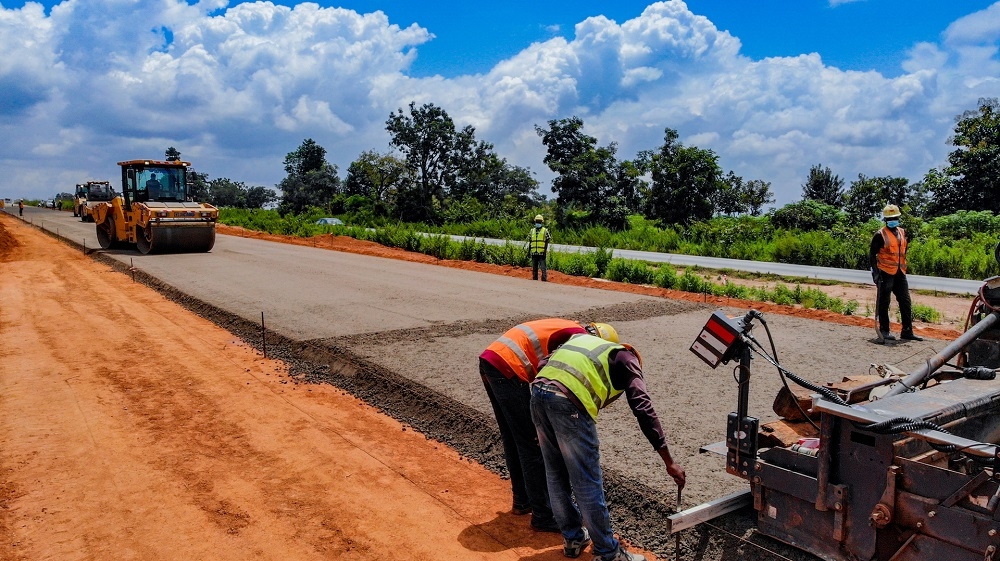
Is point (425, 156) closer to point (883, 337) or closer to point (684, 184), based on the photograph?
point (684, 184)

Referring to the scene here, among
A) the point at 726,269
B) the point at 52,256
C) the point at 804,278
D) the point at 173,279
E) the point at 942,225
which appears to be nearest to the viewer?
the point at 173,279

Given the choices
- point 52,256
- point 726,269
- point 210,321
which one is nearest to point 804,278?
point 726,269

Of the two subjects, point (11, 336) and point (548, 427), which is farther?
point (11, 336)

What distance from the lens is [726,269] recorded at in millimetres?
21922

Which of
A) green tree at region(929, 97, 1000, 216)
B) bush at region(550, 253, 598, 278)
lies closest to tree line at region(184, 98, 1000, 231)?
green tree at region(929, 97, 1000, 216)

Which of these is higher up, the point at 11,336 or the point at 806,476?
the point at 806,476

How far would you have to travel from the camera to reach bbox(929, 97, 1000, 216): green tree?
99.6 ft

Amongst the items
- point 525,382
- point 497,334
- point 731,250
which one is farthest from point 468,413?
point 731,250

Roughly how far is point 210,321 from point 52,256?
1560cm

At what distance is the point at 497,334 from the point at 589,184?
92.9 feet

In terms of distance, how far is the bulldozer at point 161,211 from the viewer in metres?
22.2

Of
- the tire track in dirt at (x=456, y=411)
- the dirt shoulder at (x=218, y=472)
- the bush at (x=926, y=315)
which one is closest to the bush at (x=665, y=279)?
the tire track in dirt at (x=456, y=411)

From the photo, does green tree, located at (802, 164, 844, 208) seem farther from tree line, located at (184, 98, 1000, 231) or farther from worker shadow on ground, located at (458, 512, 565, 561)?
worker shadow on ground, located at (458, 512, 565, 561)

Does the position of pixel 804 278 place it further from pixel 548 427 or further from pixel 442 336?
pixel 548 427
